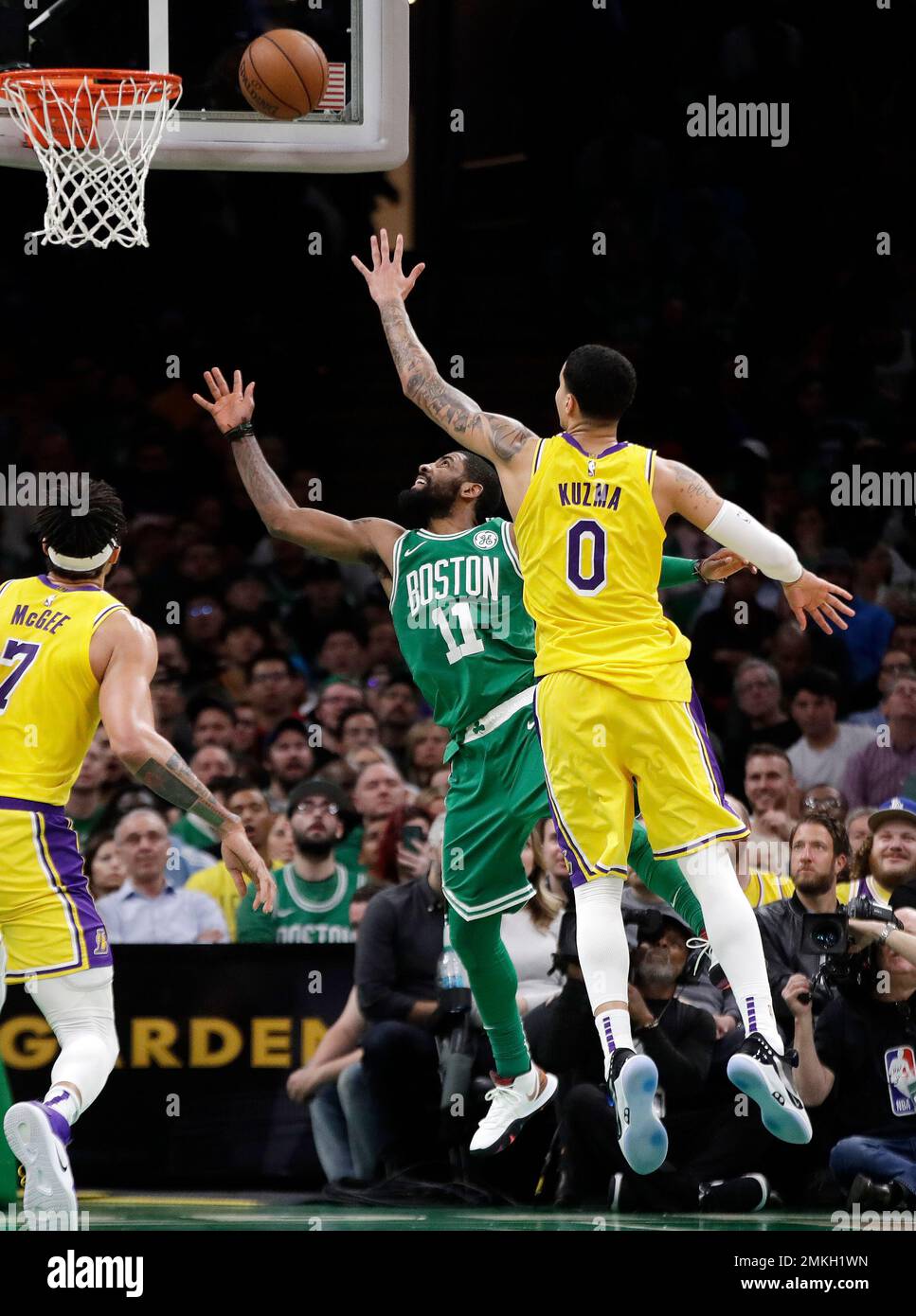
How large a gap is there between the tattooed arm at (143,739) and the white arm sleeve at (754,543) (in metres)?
1.85

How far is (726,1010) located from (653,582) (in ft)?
6.77

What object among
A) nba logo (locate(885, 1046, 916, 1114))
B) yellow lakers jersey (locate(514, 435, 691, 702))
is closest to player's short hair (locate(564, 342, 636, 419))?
yellow lakers jersey (locate(514, 435, 691, 702))

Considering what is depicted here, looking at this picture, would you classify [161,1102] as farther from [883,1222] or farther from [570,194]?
[570,194]

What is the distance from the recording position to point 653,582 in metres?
7.19

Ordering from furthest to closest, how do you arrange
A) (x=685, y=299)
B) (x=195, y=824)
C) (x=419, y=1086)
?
(x=685, y=299) → (x=195, y=824) → (x=419, y=1086)

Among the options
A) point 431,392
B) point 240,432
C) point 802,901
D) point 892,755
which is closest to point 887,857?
point 802,901

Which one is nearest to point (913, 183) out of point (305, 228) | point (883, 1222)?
point (305, 228)

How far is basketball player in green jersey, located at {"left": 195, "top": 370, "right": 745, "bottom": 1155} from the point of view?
7.77 m

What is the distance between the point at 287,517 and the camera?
8.01 metres

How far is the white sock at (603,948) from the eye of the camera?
6.84 metres

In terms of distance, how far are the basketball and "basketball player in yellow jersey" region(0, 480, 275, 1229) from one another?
7.62 feet

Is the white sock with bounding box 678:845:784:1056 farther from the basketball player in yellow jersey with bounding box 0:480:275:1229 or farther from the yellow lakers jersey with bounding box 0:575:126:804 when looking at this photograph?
the yellow lakers jersey with bounding box 0:575:126:804

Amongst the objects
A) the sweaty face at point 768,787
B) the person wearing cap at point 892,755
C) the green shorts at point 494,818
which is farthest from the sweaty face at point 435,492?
the person wearing cap at point 892,755

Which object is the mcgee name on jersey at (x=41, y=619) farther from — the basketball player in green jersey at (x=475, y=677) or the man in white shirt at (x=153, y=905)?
the man in white shirt at (x=153, y=905)
